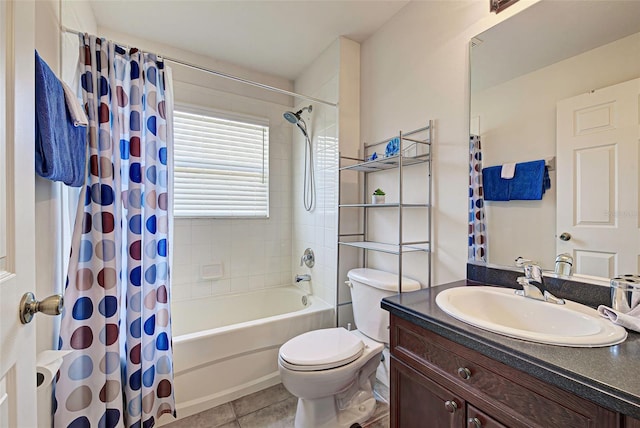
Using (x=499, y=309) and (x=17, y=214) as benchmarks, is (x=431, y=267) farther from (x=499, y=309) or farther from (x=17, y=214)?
(x=17, y=214)

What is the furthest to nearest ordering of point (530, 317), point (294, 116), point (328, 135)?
point (294, 116) → point (328, 135) → point (530, 317)

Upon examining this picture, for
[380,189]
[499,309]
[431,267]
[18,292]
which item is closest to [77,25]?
[18,292]

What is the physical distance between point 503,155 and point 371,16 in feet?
4.23

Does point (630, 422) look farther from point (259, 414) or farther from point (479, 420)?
point (259, 414)

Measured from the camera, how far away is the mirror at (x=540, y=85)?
0.97 metres

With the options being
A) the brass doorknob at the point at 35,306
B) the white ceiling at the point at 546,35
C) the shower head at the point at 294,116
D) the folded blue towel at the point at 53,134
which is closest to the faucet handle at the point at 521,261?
the white ceiling at the point at 546,35

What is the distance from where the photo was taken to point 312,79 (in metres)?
2.44

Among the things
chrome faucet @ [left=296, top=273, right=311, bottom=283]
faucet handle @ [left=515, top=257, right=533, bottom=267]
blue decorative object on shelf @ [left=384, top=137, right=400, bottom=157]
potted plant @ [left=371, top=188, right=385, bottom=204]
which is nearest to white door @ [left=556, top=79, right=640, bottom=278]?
faucet handle @ [left=515, top=257, right=533, bottom=267]

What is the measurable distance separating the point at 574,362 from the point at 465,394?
0.32 metres

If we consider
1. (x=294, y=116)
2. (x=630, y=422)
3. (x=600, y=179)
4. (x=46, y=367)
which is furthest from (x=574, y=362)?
(x=294, y=116)

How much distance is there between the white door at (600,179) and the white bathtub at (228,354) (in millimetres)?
1526

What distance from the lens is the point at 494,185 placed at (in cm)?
130

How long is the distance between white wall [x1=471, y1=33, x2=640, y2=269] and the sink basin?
8.7 inches

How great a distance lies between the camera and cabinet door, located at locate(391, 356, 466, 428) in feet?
2.86
